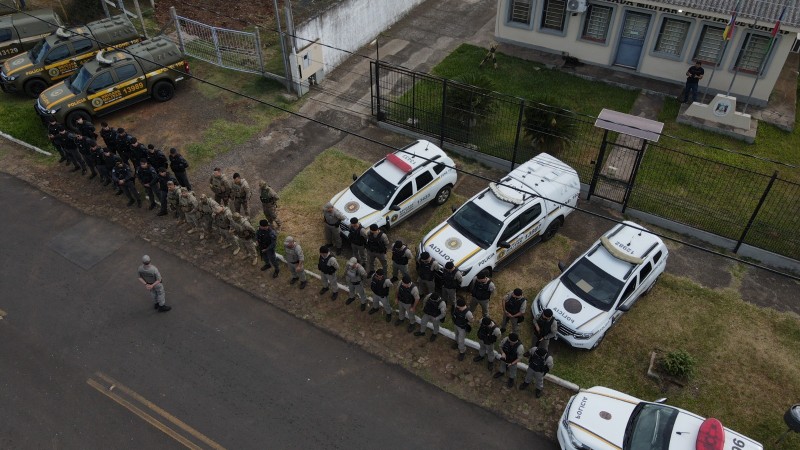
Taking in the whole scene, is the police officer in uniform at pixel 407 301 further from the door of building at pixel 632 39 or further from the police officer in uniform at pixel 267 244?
the door of building at pixel 632 39

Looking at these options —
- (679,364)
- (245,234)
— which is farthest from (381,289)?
(679,364)

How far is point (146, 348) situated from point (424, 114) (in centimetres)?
1052

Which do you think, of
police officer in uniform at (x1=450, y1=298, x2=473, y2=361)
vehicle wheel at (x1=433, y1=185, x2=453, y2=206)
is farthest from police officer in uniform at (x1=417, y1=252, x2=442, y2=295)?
vehicle wheel at (x1=433, y1=185, x2=453, y2=206)

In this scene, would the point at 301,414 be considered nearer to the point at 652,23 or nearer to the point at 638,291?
the point at 638,291

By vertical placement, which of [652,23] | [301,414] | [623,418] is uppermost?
[652,23]

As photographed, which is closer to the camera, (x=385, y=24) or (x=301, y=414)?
(x=301, y=414)

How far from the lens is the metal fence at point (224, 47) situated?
20500 millimetres

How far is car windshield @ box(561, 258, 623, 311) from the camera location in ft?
40.4

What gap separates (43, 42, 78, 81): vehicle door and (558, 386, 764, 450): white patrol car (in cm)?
1895

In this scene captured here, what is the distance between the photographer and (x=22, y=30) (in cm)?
2095

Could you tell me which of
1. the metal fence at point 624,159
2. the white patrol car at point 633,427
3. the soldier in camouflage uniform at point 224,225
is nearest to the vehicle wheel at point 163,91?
the metal fence at point 624,159

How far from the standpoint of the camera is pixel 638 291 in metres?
12.9

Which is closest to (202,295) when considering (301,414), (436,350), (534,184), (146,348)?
(146,348)

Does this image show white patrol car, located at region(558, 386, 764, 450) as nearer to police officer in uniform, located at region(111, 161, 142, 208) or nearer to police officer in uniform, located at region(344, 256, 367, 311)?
police officer in uniform, located at region(344, 256, 367, 311)
